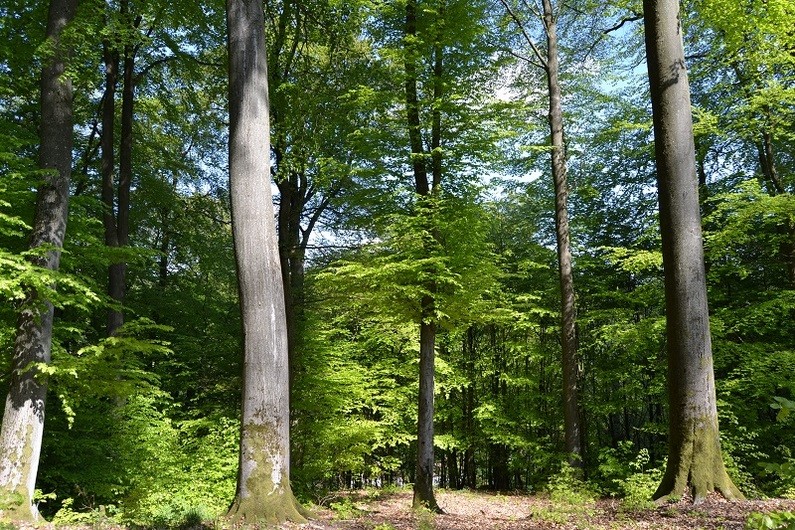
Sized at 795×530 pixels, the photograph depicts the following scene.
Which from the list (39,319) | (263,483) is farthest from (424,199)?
(263,483)

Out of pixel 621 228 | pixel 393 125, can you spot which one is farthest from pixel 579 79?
pixel 393 125

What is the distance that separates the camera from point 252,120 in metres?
5.88

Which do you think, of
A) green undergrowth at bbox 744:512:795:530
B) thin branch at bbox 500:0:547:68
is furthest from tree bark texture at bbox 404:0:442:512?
green undergrowth at bbox 744:512:795:530

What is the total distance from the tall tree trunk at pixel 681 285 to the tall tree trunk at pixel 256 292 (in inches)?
146

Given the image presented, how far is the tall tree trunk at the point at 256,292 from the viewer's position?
201 inches

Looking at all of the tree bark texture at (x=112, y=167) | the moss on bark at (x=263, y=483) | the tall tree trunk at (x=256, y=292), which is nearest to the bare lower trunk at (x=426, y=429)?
the tall tree trunk at (x=256, y=292)

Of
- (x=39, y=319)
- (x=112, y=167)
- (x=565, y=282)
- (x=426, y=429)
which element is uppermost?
(x=112, y=167)

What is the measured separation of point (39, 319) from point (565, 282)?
9946 mm

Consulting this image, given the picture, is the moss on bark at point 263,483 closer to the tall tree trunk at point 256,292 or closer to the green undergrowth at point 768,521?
the tall tree trunk at point 256,292

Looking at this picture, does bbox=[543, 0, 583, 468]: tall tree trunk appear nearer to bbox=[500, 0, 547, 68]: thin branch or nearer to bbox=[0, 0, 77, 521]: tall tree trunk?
bbox=[500, 0, 547, 68]: thin branch

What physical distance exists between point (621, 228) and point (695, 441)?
1298 centimetres

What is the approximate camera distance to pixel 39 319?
7383mm

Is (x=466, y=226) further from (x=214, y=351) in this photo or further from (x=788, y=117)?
(x=214, y=351)

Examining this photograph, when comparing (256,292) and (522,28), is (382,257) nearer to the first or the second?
(256,292)
